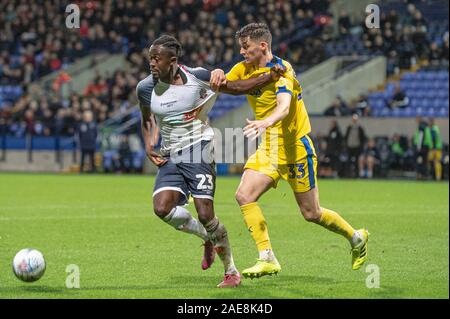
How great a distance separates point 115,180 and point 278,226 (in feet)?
39.6

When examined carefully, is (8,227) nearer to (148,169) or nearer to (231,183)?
(231,183)

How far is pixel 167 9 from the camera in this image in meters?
36.8

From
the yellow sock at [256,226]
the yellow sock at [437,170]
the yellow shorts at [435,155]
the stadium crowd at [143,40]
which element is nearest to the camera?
the yellow sock at [256,226]

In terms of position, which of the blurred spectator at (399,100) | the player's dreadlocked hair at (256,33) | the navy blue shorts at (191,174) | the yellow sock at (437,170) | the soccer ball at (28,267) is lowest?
the yellow sock at (437,170)

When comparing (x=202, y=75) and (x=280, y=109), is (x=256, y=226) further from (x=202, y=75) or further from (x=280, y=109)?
(x=202, y=75)

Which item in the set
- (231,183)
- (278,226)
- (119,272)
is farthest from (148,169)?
(119,272)

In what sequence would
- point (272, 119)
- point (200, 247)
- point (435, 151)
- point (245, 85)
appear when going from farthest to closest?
point (435, 151) → point (200, 247) → point (245, 85) → point (272, 119)

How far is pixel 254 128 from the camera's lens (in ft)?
25.4

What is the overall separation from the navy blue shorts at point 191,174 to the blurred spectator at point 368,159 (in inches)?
749

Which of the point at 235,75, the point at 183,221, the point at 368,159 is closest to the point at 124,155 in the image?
the point at 368,159

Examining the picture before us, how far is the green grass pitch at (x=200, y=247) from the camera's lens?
8227mm

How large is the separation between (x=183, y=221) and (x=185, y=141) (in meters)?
0.74

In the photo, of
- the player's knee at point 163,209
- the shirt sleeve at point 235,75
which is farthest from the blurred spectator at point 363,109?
the player's knee at point 163,209

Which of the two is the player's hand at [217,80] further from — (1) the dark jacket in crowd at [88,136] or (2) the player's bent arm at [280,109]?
(1) the dark jacket in crowd at [88,136]
